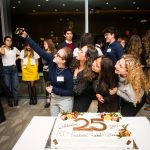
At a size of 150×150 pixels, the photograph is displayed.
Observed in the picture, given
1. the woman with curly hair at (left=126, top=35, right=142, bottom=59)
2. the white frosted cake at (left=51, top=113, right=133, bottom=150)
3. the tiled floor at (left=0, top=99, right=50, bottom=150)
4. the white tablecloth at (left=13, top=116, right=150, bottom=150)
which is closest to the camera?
the white frosted cake at (left=51, top=113, right=133, bottom=150)

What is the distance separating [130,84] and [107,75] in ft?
0.87

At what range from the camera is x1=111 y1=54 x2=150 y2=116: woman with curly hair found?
8.52 feet

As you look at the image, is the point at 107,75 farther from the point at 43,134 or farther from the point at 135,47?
the point at 135,47

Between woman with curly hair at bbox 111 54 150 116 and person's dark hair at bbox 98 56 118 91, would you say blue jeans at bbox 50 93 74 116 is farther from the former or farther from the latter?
woman with curly hair at bbox 111 54 150 116

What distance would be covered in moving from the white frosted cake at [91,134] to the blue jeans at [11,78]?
363 cm

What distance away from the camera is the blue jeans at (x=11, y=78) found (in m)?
5.59

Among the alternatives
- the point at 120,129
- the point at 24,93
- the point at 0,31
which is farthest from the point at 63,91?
the point at 0,31

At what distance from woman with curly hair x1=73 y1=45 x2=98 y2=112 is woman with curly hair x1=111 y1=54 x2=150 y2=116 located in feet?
1.31

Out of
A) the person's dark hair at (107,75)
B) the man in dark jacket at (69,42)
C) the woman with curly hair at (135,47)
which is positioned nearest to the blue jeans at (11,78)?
the man in dark jacket at (69,42)

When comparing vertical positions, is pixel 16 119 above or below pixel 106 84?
below

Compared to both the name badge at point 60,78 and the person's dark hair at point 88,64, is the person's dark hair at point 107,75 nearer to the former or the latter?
the person's dark hair at point 88,64

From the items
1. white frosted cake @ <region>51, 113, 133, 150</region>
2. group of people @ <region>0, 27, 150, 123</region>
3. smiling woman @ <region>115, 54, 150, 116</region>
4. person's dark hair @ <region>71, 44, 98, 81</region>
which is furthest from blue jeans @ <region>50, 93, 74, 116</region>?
white frosted cake @ <region>51, 113, 133, 150</region>

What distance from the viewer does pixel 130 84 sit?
8.55 ft

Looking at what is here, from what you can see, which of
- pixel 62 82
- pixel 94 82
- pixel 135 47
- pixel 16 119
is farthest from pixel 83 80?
pixel 135 47
